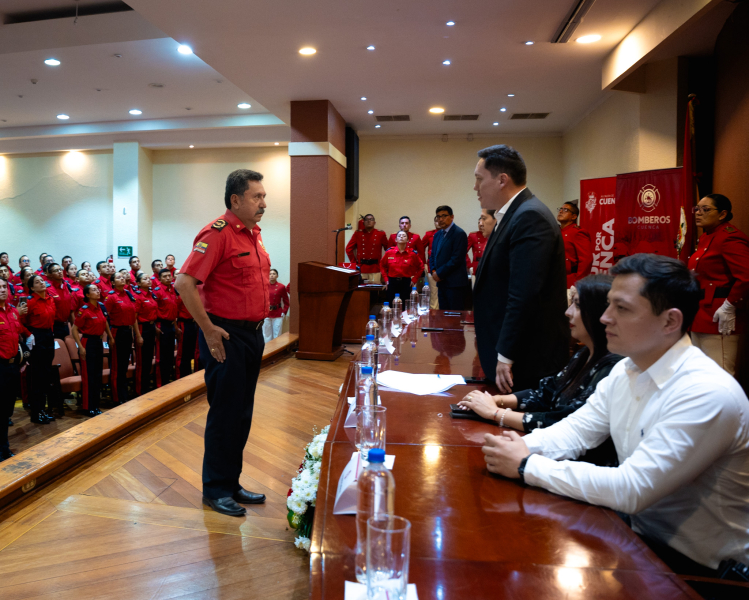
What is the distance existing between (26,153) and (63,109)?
2.98 m

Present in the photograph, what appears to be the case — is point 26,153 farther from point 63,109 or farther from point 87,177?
point 63,109

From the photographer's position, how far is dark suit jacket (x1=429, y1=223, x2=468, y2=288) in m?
6.56

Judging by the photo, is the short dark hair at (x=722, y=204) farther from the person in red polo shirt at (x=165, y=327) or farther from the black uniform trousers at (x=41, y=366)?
the black uniform trousers at (x=41, y=366)

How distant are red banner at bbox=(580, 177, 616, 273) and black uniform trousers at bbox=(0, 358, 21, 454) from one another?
528 centimetres

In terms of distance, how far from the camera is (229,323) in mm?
2367

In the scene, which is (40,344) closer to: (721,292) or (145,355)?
(145,355)

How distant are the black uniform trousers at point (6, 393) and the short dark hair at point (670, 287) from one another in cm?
A: 448

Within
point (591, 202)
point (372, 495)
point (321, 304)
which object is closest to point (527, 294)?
point (372, 495)

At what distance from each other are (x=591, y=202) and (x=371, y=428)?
532 centimetres

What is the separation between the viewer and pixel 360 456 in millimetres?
1234

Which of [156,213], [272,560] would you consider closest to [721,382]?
[272,560]

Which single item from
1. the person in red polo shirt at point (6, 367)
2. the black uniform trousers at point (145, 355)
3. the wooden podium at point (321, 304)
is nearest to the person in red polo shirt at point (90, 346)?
the black uniform trousers at point (145, 355)

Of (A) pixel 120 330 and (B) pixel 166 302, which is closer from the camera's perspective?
(A) pixel 120 330

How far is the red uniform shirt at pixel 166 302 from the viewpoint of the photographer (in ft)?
21.4
